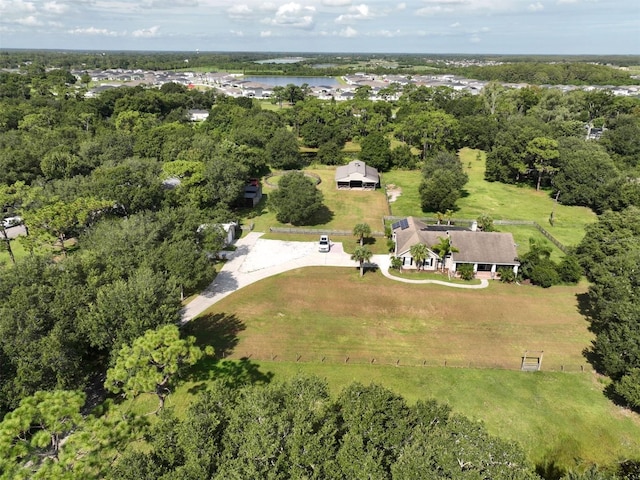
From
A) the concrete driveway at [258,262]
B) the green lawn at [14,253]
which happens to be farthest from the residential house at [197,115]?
the concrete driveway at [258,262]

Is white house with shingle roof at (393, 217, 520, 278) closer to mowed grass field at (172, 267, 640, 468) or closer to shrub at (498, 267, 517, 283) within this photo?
shrub at (498, 267, 517, 283)

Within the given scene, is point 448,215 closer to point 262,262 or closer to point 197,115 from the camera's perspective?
point 262,262

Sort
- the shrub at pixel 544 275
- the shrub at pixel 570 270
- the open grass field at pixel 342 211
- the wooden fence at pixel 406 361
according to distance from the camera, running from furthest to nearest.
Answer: the open grass field at pixel 342 211, the shrub at pixel 570 270, the shrub at pixel 544 275, the wooden fence at pixel 406 361

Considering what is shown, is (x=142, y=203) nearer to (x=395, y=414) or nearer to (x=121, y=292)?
(x=121, y=292)

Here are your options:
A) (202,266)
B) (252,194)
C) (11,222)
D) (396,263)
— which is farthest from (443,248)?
(11,222)

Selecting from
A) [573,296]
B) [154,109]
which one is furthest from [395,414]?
[154,109]

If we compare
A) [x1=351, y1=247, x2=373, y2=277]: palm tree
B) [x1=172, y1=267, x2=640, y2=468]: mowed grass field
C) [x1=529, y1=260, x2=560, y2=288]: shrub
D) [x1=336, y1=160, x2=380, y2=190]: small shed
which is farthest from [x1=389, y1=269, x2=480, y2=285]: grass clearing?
[x1=336, y1=160, x2=380, y2=190]: small shed

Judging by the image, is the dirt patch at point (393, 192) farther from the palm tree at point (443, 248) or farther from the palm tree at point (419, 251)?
the palm tree at point (419, 251)
